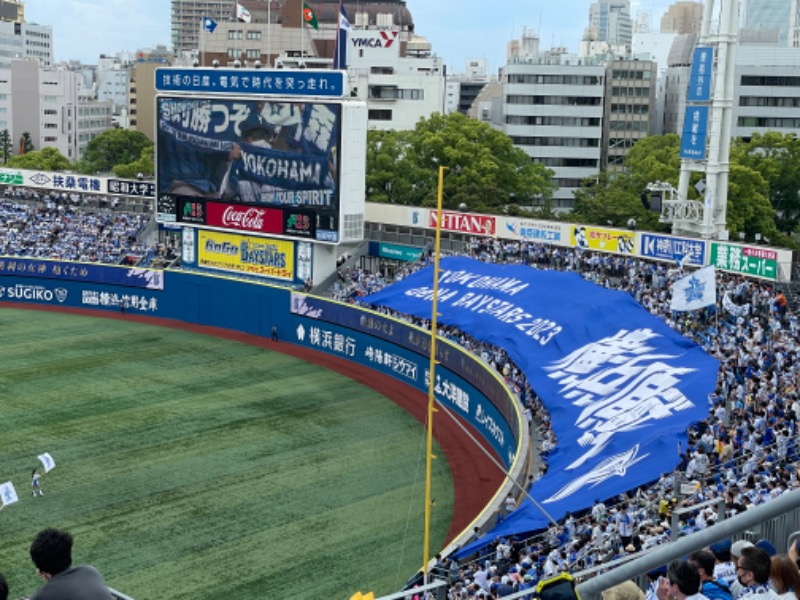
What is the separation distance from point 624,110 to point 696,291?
6619 cm

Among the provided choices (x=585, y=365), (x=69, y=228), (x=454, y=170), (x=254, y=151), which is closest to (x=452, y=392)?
(x=585, y=365)

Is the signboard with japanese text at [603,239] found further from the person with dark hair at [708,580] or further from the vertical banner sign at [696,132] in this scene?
the person with dark hair at [708,580]

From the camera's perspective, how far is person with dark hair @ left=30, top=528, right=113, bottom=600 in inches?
207

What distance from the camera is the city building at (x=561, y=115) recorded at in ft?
286

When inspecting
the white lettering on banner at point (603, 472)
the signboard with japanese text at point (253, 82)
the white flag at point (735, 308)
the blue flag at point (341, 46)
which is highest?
the blue flag at point (341, 46)

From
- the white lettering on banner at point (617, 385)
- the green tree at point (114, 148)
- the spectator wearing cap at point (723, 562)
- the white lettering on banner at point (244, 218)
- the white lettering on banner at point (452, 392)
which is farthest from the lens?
the green tree at point (114, 148)

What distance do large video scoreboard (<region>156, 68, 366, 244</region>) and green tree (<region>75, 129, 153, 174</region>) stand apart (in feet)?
Result: 195

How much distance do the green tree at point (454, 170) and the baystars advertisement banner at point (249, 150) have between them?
54.8 feet

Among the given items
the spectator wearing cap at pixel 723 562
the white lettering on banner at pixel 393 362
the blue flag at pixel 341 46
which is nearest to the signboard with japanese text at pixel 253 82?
the blue flag at pixel 341 46

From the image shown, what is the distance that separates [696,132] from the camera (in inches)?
1465

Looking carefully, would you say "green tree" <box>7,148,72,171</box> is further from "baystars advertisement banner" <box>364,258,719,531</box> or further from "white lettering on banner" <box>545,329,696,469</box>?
"white lettering on banner" <box>545,329,696,469</box>

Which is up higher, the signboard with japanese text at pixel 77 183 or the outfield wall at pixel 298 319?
the signboard with japanese text at pixel 77 183

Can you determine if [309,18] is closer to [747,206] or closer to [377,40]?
[747,206]

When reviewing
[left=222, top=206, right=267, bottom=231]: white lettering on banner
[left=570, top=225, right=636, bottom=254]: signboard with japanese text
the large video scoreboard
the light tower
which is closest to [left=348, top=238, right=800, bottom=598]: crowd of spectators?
[left=570, top=225, right=636, bottom=254]: signboard with japanese text
